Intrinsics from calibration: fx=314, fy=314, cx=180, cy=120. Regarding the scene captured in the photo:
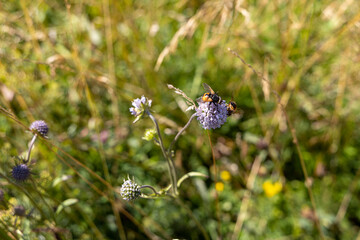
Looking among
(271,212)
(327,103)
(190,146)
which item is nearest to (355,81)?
(327,103)

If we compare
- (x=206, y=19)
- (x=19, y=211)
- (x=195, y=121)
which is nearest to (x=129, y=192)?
(x=19, y=211)

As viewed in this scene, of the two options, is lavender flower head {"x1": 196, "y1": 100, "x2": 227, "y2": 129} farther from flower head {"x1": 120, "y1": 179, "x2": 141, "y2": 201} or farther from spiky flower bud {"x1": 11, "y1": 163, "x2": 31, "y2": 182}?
spiky flower bud {"x1": 11, "y1": 163, "x2": 31, "y2": 182}

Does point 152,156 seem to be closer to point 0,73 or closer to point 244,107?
point 244,107

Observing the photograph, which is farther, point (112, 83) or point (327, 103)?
point (327, 103)

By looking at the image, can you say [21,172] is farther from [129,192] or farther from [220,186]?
[220,186]

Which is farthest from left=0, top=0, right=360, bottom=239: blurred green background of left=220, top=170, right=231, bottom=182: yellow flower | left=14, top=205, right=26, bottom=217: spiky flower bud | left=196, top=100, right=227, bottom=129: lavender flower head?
left=196, top=100, right=227, bottom=129: lavender flower head

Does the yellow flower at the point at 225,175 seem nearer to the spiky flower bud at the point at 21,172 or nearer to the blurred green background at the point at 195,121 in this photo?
the blurred green background at the point at 195,121

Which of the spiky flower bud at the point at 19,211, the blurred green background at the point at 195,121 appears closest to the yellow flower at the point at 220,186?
the blurred green background at the point at 195,121
